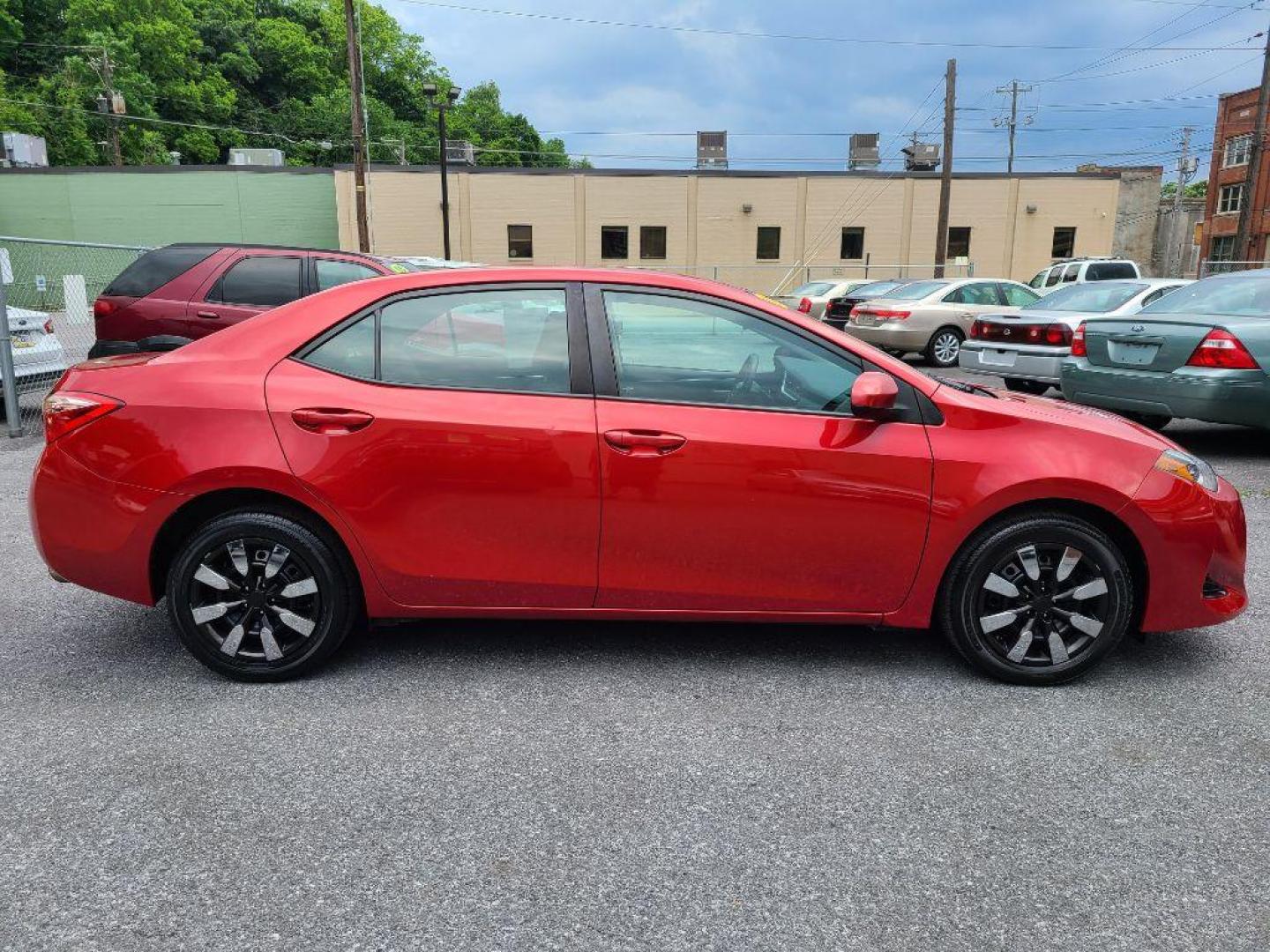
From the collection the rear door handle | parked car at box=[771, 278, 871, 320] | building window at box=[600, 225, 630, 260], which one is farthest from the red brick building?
the rear door handle

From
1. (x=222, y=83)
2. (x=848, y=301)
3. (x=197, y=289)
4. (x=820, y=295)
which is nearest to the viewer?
(x=197, y=289)

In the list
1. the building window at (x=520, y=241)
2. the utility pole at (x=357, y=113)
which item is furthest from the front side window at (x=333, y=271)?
the building window at (x=520, y=241)

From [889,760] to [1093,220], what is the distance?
44.6 m

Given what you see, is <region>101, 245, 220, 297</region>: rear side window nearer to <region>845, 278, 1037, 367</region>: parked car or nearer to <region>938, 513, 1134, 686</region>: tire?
A: <region>938, 513, 1134, 686</region>: tire

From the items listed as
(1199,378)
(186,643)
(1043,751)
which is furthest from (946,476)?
(1199,378)

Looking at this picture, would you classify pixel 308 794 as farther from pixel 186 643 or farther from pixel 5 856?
pixel 186 643

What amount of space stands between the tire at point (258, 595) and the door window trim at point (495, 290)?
62 centimetres

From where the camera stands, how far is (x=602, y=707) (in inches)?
133

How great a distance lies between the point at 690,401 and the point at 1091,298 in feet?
30.6

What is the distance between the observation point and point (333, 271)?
28.8 ft

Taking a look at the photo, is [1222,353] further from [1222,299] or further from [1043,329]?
[1043,329]

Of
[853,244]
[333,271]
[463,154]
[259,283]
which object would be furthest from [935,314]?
[463,154]

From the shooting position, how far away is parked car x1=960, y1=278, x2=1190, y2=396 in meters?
9.91

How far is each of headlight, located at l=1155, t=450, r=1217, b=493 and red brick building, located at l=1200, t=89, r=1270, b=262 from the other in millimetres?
51852
